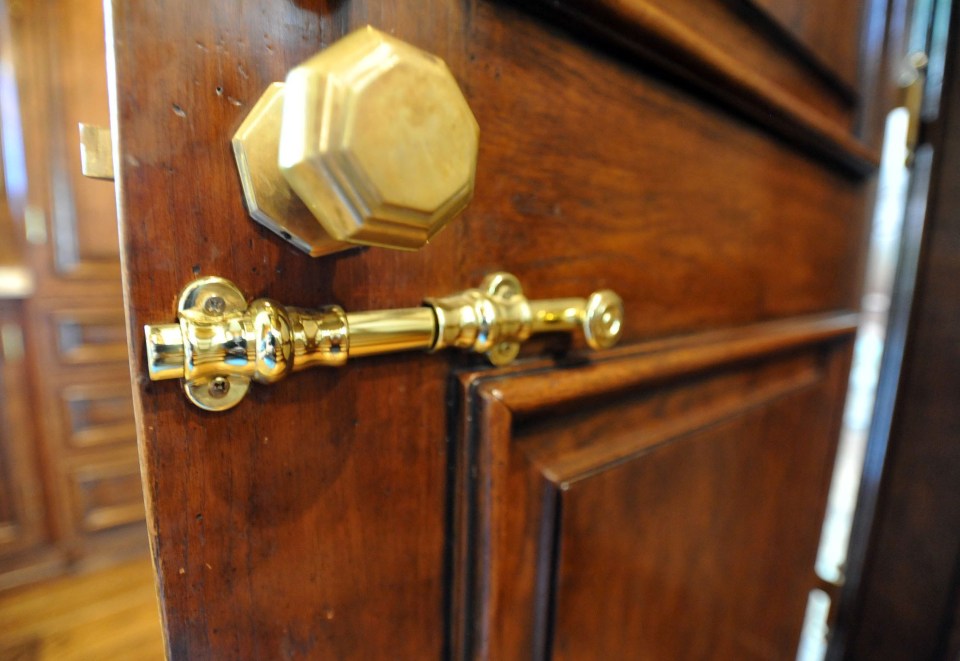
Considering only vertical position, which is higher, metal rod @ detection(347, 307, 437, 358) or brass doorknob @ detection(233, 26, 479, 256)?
brass doorknob @ detection(233, 26, 479, 256)

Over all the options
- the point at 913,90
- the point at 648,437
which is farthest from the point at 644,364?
the point at 913,90

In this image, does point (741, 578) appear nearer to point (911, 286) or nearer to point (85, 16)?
point (911, 286)

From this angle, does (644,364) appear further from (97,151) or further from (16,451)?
(16,451)

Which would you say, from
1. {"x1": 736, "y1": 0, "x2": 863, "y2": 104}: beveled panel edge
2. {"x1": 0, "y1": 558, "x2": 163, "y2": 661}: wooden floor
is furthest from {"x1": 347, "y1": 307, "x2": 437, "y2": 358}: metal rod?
{"x1": 0, "y1": 558, "x2": 163, "y2": 661}: wooden floor

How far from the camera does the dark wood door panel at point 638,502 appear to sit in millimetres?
219

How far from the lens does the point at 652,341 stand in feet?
0.99

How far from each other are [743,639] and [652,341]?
14.2 inches

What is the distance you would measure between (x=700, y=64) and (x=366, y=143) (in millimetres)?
247

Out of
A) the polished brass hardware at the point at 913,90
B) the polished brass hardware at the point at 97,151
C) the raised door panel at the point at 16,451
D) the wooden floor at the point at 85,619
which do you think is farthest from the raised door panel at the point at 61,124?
the polished brass hardware at the point at 913,90

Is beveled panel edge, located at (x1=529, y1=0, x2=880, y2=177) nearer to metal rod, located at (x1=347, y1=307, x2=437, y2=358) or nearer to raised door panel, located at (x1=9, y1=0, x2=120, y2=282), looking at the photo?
metal rod, located at (x1=347, y1=307, x2=437, y2=358)

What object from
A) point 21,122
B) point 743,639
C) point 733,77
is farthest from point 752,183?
point 21,122

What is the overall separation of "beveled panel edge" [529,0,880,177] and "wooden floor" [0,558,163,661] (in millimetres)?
1452

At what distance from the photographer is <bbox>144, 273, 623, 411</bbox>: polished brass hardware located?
0.44 ft

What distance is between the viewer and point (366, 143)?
12 cm
